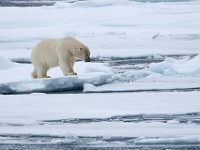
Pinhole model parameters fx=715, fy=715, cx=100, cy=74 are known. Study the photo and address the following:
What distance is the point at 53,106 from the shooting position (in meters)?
7.45

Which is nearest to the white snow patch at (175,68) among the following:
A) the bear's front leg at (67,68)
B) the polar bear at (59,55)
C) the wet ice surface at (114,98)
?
the wet ice surface at (114,98)

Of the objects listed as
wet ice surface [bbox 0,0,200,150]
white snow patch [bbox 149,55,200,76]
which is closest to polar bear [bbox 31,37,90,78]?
wet ice surface [bbox 0,0,200,150]

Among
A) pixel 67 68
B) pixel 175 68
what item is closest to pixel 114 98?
pixel 67 68

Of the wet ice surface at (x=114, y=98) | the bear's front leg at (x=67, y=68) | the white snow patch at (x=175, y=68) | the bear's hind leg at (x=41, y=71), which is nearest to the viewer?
the wet ice surface at (x=114, y=98)

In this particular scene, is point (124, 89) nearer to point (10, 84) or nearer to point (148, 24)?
point (10, 84)

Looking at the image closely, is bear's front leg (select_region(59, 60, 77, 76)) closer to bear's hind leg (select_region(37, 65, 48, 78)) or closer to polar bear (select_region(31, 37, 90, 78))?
polar bear (select_region(31, 37, 90, 78))

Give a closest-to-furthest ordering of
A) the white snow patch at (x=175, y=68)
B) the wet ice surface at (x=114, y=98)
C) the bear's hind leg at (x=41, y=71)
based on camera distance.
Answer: the wet ice surface at (x=114, y=98) → the bear's hind leg at (x=41, y=71) → the white snow patch at (x=175, y=68)

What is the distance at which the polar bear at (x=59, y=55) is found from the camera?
29.9ft

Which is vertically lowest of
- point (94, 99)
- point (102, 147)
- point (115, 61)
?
point (102, 147)

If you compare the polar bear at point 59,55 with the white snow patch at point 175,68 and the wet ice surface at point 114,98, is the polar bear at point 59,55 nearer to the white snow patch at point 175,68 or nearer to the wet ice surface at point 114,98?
the wet ice surface at point 114,98

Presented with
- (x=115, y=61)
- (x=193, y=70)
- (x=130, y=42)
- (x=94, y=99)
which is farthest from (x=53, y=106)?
(x=130, y=42)

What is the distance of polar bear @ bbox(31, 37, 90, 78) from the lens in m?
9.10

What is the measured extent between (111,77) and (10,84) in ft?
4.79

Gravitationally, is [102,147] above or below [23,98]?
below
